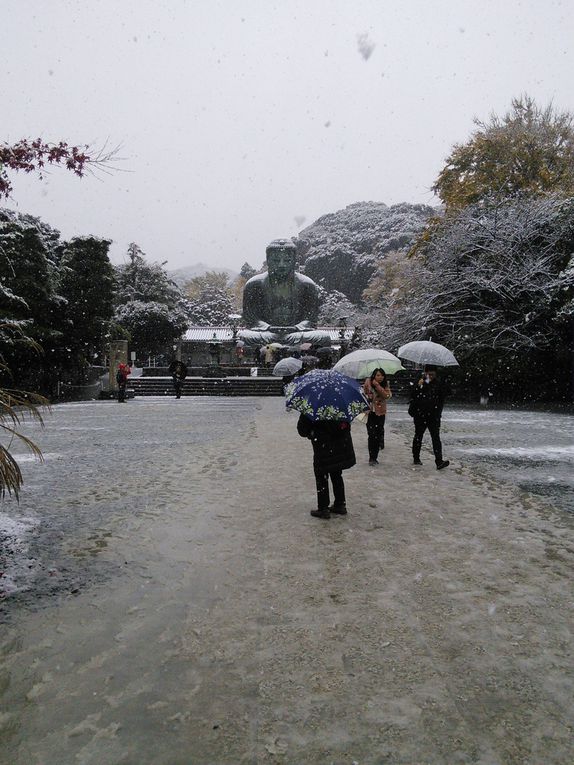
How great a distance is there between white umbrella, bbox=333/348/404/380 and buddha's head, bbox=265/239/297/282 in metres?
25.6

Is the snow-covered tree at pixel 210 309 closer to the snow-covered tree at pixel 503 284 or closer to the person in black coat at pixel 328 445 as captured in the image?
the snow-covered tree at pixel 503 284

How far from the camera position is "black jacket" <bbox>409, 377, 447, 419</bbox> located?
27.2 ft

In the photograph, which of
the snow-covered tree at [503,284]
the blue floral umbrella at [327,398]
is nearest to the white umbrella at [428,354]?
the blue floral umbrella at [327,398]

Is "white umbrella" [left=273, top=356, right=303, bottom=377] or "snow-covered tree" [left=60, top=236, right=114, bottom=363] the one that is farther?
"snow-covered tree" [left=60, top=236, right=114, bottom=363]

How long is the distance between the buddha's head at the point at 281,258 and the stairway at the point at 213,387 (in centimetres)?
893

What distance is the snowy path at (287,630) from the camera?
2441mm

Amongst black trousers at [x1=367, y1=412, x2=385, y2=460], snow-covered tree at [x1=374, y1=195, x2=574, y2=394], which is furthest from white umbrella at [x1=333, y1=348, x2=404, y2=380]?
snow-covered tree at [x1=374, y1=195, x2=574, y2=394]

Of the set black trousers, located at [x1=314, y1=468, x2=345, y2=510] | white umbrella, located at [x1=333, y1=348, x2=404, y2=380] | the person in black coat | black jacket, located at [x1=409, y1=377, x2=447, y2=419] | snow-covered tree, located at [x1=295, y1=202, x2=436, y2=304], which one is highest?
snow-covered tree, located at [x1=295, y1=202, x2=436, y2=304]

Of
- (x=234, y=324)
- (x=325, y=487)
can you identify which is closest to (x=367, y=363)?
(x=325, y=487)

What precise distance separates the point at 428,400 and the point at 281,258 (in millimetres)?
27392

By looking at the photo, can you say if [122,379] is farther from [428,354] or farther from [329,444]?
[329,444]

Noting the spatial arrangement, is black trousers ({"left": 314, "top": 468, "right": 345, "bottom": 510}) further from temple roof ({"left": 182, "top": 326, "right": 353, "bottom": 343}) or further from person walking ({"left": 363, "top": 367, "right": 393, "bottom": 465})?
temple roof ({"left": 182, "top": 326, "right": 353, "bottom": 343})

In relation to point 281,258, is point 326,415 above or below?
below

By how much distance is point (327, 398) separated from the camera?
18.5 ft
